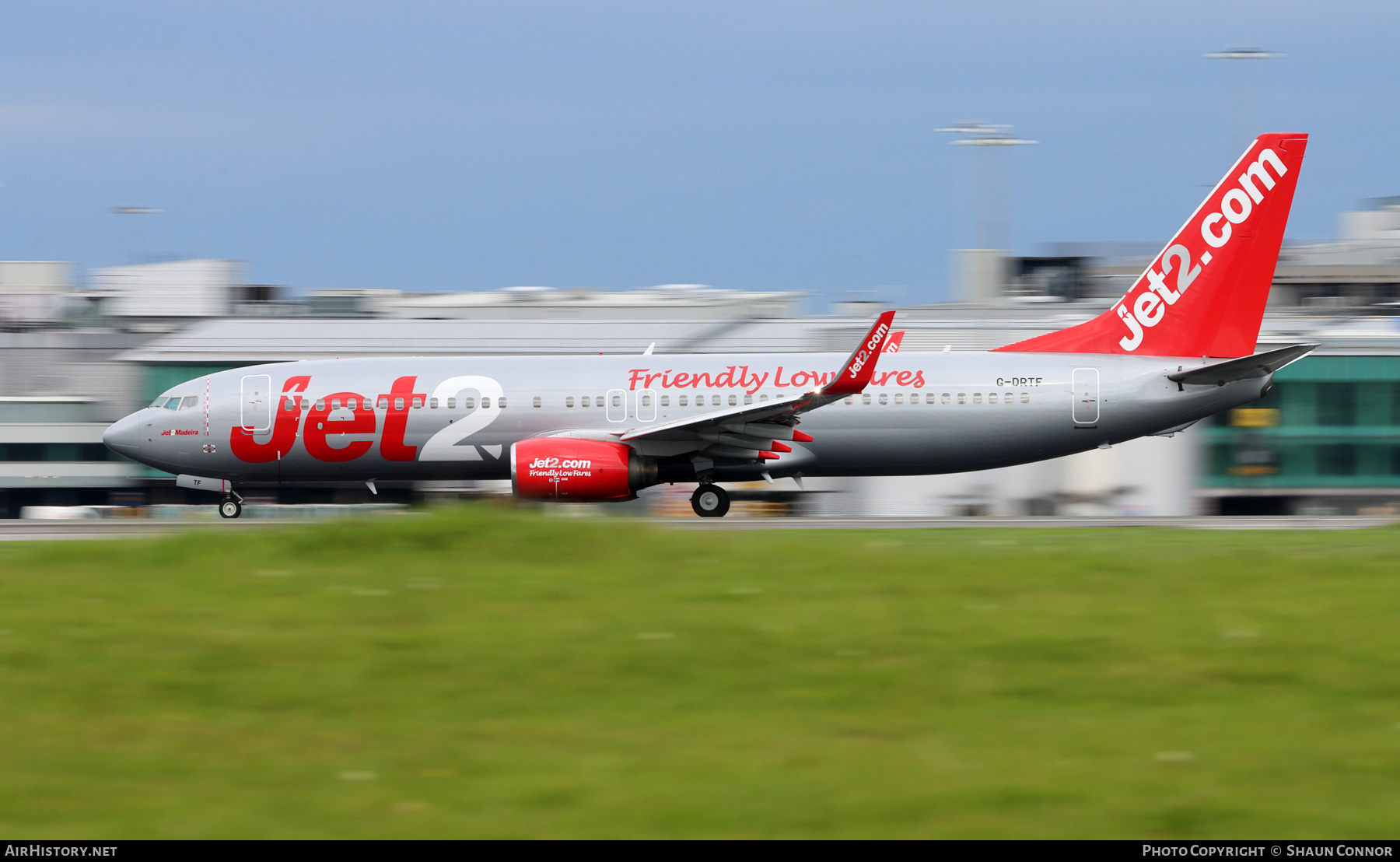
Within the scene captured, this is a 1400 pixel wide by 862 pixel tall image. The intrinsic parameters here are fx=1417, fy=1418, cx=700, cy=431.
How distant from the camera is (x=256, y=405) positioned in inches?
1046

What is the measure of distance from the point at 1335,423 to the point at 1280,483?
7.55ft

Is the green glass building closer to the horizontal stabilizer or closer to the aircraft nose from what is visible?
the horizontal stabilizer

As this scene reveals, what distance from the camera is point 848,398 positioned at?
25.6 m

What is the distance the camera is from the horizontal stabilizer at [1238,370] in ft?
78.7

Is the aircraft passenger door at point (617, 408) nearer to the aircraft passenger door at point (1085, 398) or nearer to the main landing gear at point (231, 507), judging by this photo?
the main landing gear at point (231, 507)

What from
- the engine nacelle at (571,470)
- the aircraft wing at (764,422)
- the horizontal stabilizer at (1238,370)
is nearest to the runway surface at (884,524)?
the engine nacelle at (571,470)

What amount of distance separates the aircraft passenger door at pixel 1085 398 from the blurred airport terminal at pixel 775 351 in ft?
18.3

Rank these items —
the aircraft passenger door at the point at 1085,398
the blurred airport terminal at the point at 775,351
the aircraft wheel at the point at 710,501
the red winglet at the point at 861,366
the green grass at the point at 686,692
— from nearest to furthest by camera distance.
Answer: the green grass at the point at 686,692, the red winglet at the point at 861,366, the aircraft passenger door at the point at 1085,398, the aircraft wheel at the point at 710,501, the blurred airport terminal at the point at 775,351

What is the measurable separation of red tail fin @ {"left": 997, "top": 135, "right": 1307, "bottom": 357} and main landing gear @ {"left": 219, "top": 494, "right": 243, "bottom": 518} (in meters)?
16.8

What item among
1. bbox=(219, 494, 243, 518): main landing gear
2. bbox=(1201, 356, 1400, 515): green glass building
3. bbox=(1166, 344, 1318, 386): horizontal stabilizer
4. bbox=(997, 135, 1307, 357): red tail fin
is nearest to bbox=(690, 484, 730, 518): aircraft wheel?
bbox=(997, 135, 1307, 357): red tail fin

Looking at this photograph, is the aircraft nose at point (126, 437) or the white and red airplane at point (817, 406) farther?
the aircraft nose at point (126, 437)

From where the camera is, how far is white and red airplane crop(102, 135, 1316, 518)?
83.5ft

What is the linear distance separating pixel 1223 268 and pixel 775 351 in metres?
16.6
